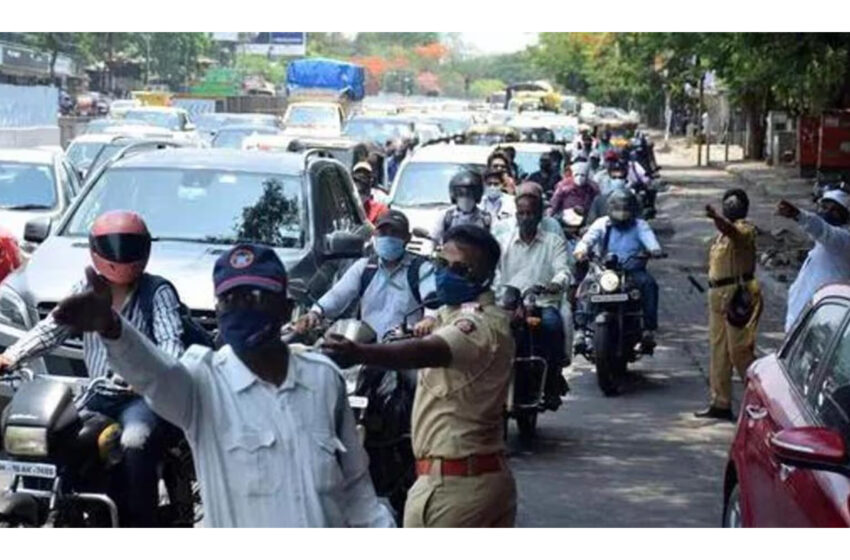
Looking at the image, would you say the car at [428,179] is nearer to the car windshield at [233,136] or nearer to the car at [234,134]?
the car at [234,134]

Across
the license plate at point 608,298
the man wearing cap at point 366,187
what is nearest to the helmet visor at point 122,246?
the license plate at point 608,298

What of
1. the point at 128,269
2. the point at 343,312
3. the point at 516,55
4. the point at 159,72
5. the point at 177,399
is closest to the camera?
the point at 177,399

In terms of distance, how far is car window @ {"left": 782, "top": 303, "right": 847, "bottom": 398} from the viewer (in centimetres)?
619

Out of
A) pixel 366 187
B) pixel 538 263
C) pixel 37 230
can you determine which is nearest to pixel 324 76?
pixel 366 187

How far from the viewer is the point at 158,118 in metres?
35.7

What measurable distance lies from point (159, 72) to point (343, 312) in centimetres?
7960

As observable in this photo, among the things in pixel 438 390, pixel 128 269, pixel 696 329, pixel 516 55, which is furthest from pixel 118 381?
pixel 516 55

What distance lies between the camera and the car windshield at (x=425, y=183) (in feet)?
59.2

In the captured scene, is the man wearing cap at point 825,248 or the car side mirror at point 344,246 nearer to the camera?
the car side mirror at point 344,246

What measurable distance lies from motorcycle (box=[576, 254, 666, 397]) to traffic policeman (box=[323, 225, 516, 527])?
23.1ft

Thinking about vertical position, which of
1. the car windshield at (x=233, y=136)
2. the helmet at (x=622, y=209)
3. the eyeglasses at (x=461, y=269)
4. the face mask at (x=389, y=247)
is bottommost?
the car windshield at (x=233, y=136)

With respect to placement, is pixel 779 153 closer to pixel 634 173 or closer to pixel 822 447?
pixel 634 173

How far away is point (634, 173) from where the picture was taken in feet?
82.6

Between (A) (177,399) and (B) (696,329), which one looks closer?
(A) (177,399)
